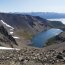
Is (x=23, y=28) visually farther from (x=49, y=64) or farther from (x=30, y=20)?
(x=49, y=64)

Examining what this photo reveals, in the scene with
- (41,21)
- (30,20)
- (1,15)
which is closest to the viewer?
(1,15)

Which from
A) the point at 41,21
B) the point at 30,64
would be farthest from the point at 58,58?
the point at 41,21

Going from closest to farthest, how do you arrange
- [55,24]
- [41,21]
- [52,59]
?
[52,59]
[41,21]
[55,24]

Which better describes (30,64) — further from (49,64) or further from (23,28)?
(23,28)

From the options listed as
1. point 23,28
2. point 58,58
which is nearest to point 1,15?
point 23,28

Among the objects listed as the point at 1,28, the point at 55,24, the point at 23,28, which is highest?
the point at 1,28

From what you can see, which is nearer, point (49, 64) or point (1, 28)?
point (49, 64)

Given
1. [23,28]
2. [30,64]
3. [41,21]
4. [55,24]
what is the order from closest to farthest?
[30,64]
[23,28]
[41,21]
[55,24]

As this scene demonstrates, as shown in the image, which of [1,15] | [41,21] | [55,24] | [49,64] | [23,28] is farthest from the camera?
[55,24]

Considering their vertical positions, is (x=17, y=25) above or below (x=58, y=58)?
below
